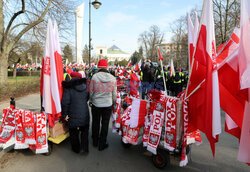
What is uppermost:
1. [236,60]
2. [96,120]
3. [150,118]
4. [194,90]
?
[236,60]

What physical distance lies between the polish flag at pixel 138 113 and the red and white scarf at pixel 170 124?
54cm

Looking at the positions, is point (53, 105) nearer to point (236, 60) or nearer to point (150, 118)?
point (150, 118)

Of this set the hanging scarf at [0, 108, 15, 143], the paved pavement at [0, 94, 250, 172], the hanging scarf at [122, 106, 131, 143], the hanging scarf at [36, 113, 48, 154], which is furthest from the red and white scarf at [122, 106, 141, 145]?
the hanging scarf at [0, 108, 15, 143]

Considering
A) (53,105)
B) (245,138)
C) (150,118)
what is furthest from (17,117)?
(245,138)

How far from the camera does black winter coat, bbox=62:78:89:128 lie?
10.7 feet

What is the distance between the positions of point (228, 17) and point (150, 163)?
20290mm

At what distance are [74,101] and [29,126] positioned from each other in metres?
0.98

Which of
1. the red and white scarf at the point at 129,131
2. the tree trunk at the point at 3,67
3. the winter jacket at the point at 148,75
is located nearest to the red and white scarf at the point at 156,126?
the red and white scarf at the point at 129,131

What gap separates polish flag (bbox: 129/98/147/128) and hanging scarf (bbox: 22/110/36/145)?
6.45 ft

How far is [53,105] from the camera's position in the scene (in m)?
3.18

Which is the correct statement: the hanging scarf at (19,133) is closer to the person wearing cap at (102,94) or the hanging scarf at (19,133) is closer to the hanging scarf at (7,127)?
the hanging scarf at (7,127)

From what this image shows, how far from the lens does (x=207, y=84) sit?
226 centimetres

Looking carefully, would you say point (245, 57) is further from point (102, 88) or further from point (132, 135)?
point (102, 88)

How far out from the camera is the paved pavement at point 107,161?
9.91 ft
